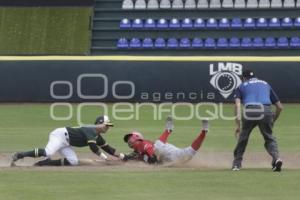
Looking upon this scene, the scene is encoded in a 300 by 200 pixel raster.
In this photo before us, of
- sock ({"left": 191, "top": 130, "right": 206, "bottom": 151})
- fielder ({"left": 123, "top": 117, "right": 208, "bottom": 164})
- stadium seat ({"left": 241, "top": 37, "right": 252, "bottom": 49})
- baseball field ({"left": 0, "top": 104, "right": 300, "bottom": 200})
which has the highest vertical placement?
stadium seat ({"left": 241, "top": 37, "right": 252, "bottom": 49})

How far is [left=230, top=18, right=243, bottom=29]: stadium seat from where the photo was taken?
105 ft

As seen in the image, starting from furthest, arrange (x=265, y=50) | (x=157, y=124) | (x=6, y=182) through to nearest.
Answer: (x=265, y=50) < (x=157, y=124) < (x=6, y=182)

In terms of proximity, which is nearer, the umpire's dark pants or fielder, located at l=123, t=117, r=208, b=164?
the umpire's dark pants

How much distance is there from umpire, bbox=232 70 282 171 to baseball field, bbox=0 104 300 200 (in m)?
0.33

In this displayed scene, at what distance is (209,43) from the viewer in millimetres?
31875

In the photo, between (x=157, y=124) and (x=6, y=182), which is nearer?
(x=6, y=182)

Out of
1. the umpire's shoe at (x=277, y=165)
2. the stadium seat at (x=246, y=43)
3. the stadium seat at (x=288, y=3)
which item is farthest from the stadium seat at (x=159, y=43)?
the umpire's shoe at (x=277, y=165)

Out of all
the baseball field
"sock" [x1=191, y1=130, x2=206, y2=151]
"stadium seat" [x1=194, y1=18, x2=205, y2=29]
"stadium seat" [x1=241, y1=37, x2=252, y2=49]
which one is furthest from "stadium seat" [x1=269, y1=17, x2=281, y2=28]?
"sock" [x1=191, y1=130, x2=206, y2=151]

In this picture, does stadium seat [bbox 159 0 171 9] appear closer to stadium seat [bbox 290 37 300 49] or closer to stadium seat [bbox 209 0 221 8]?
stadium seat [bbox 209 0 221 8]

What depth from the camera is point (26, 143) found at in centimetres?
1628

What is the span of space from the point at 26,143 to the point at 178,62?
11.3 meters

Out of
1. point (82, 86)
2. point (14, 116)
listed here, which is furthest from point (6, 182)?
point (82, 86)

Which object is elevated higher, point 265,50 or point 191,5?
point 191,5

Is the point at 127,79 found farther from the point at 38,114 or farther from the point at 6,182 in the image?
the point at 6,182
